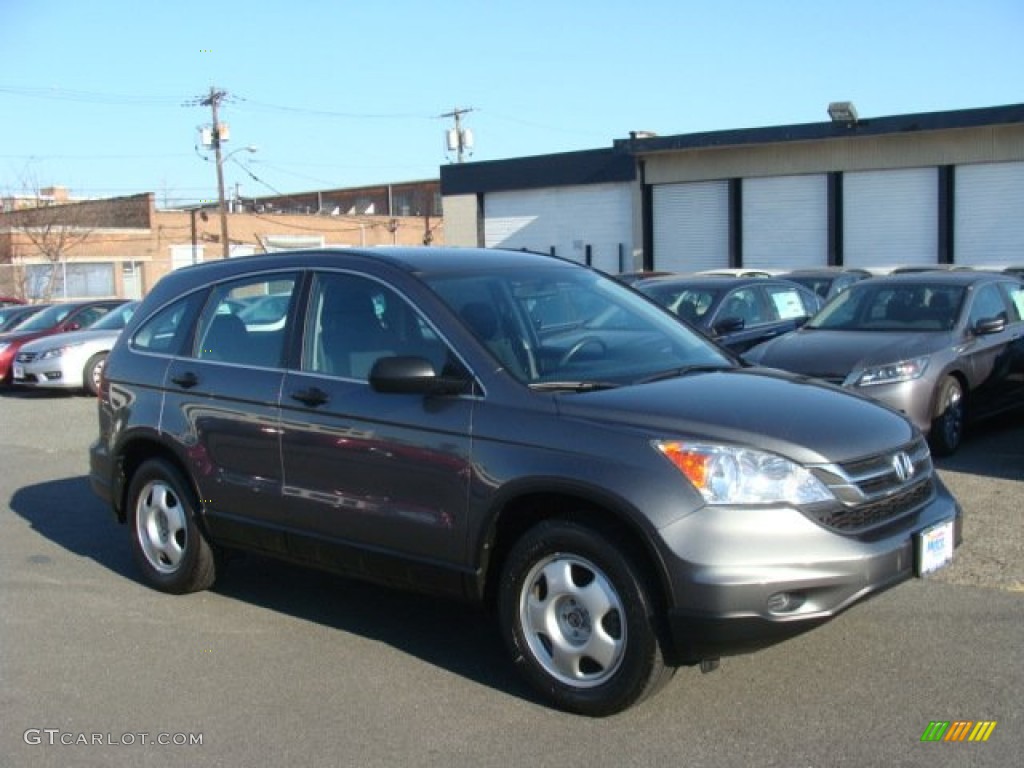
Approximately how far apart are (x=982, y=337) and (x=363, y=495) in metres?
6.66

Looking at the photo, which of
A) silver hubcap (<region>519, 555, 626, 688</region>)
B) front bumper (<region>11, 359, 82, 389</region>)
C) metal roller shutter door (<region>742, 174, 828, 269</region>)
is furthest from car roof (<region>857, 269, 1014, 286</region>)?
metal roller shutter door (<region>742, 174, 828, 269</region>)

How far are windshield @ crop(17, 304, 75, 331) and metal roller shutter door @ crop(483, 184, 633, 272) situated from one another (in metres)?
16.4

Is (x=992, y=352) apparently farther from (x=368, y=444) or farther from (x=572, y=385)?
(x=368, y=444)

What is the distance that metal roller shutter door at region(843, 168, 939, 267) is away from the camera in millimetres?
27547

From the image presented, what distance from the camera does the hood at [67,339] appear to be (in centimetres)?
1695

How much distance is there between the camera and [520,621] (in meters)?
4.51

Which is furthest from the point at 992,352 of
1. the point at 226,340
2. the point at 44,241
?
the point at 44,241

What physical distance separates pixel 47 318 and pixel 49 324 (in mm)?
357

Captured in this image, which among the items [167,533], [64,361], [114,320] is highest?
[114,320]

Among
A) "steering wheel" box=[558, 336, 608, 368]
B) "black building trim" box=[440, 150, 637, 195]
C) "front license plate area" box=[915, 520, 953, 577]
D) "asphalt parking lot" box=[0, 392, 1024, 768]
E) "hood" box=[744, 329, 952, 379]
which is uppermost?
"black building trim" box=[440, 150, 637, 195]

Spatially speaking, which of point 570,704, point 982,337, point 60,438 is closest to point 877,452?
point 570,704

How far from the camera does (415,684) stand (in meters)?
4.84

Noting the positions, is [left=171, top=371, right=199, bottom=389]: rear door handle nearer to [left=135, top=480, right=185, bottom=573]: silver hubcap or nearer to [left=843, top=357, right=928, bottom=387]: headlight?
[left=135, top=480, right=185, bottom=573]: silver hubcap

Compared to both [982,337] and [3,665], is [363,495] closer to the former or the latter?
[3,665]
